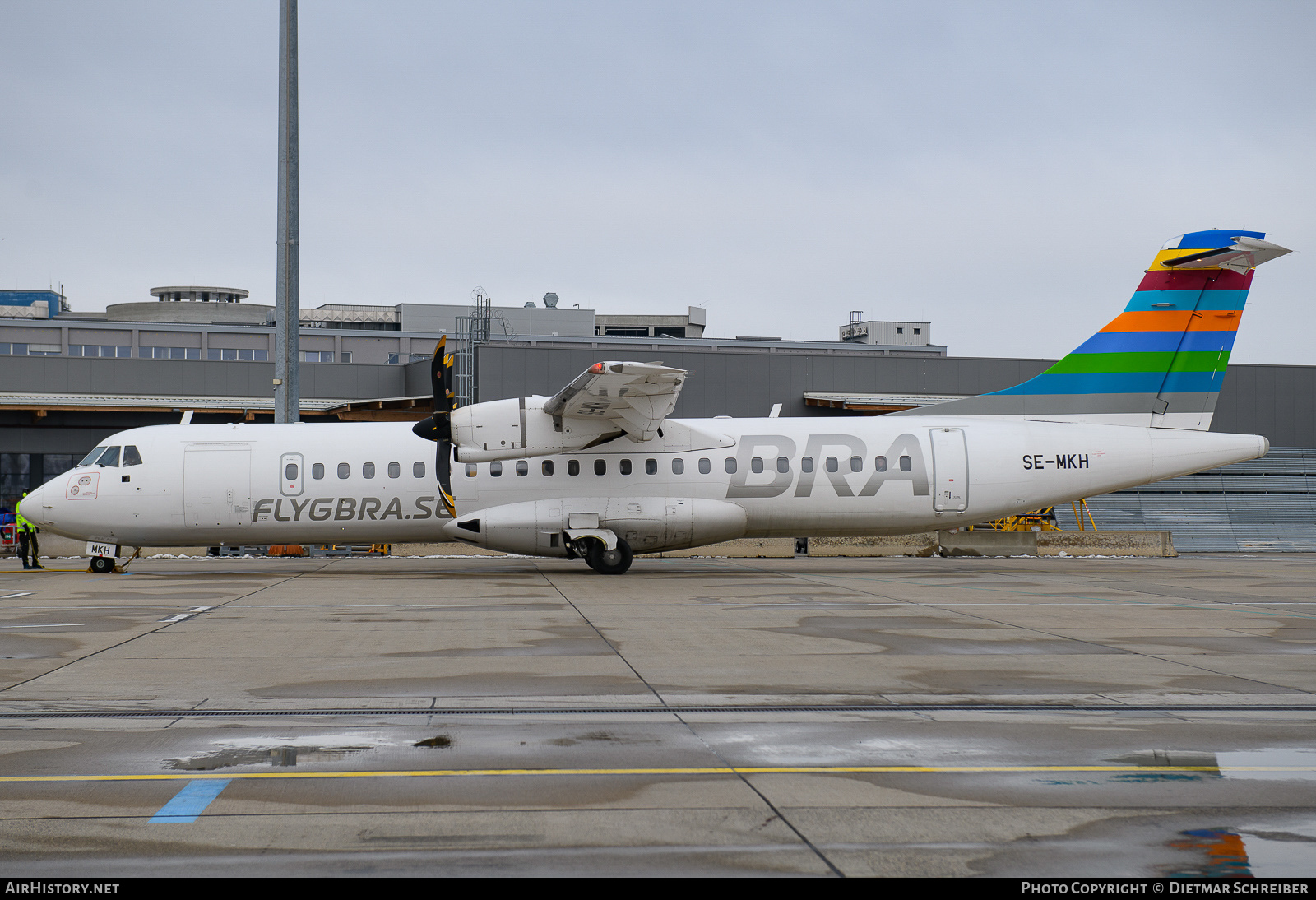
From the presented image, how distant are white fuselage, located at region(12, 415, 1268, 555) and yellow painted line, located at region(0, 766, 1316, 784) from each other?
14.7 m

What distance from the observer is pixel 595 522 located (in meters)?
20.9

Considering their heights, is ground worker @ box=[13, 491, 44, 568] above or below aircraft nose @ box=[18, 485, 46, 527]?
below

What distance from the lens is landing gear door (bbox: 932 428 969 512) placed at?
21.6m

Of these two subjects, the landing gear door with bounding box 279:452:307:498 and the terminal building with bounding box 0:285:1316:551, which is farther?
the terminal building with bounding box 0:285:1316:551

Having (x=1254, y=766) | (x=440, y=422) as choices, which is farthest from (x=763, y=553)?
(x=1254, y=766)

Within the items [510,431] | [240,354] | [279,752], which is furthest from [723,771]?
[240,354]

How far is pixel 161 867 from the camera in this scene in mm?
4422

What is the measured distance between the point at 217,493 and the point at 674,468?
30.4 ft

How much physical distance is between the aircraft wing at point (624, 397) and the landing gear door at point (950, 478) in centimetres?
578

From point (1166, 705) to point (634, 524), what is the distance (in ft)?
45.0

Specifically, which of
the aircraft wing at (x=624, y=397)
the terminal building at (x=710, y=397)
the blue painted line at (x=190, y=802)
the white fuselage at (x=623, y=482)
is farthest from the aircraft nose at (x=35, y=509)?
the blue painted line at (x=190, y=802)

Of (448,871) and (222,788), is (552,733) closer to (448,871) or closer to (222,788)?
(222,788)

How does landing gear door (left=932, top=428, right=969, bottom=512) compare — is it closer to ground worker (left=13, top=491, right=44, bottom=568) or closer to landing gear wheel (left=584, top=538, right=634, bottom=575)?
landing gear wheel (left=584, top=538, right=634, bottom=575)

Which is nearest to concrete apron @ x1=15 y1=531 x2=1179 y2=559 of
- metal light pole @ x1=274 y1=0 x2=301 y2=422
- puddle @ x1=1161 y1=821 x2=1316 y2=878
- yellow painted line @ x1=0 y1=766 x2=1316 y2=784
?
metal light pole @ x1=274 y1=0 x2=301 y2=422
